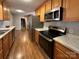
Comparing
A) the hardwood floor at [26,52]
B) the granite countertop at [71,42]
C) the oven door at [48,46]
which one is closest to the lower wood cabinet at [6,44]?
the hardwood floor at [26,52]

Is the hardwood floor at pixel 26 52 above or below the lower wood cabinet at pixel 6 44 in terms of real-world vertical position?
below

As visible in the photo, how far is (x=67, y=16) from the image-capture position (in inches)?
91.9

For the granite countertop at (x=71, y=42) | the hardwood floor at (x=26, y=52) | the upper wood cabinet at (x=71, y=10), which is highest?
the upper wood cabinet at (x=71, y=10)

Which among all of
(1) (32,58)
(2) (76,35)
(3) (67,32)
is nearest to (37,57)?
(1) (32,58)

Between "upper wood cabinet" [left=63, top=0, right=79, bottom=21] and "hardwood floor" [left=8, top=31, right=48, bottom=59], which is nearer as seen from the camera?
"upper wood cabinet" [left=63, top=0, right=79, bottom=21]

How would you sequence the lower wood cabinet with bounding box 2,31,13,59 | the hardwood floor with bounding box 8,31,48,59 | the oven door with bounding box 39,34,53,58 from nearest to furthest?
the oven door with bounding box 39,34,53,58 < the lower wood cabinet with bounding box 2,31,13,59 < the hardwood floor with bounding box 8,31,48,59

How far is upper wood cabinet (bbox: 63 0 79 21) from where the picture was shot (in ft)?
6.40

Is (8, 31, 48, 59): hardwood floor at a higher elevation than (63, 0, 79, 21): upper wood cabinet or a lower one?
lower

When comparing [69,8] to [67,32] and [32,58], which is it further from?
[32,58]

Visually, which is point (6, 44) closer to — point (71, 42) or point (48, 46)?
point (48, 46)

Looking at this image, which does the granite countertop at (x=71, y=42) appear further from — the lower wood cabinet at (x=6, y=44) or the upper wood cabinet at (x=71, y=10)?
the lower wood cabinet at (x=6, y=44)

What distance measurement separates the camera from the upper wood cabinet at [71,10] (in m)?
1.95

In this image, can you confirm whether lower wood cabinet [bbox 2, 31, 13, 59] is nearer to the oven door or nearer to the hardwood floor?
the hardwood floor

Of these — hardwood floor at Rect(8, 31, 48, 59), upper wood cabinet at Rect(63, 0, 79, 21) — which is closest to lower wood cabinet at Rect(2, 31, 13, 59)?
hardwood floor at Rect(8, 31, 48, 59)
